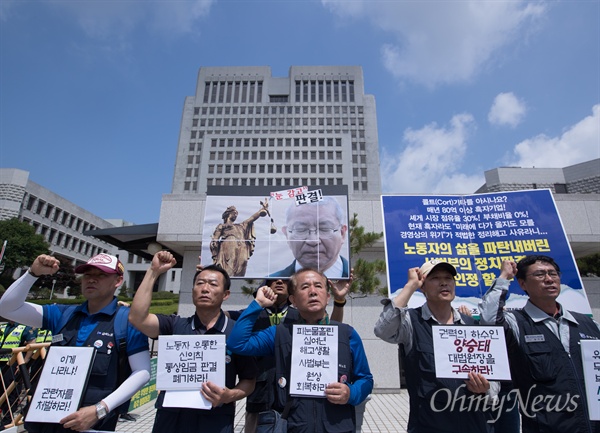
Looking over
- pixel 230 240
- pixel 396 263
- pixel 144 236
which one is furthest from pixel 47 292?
pixel 396 263

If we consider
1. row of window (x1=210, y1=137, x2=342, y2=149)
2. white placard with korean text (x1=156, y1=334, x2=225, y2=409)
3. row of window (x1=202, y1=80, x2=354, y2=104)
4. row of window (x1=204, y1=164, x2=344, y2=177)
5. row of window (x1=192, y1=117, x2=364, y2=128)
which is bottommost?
white placard with korean text (x1=156, y1=334, x2=225, y2=409)

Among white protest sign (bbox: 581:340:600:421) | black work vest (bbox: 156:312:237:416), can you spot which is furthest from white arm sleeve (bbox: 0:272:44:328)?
white protest sign (bbox: 581:340:600:421)

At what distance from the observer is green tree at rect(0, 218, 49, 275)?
1396 inches

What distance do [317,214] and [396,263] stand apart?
1.85m

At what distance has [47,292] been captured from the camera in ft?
115

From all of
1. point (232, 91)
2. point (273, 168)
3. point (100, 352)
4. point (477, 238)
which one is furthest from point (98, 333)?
point (232, 91)

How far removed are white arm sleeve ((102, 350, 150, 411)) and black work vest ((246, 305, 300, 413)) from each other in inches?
32.6

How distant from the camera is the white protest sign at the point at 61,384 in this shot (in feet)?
6.57

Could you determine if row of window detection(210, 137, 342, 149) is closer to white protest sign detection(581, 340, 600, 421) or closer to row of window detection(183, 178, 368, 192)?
row of window detection(183, 178, 368, 192)

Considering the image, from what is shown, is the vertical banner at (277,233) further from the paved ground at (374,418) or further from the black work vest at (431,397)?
the black work vest at (431,397)

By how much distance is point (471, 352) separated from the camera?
2252mm

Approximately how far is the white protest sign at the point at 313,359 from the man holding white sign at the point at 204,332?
449 mm

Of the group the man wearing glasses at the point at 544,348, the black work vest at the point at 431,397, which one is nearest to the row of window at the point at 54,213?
the black work vest at the point at 431,397

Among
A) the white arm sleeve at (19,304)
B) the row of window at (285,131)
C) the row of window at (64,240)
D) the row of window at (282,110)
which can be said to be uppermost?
the row of window at (282,110)
